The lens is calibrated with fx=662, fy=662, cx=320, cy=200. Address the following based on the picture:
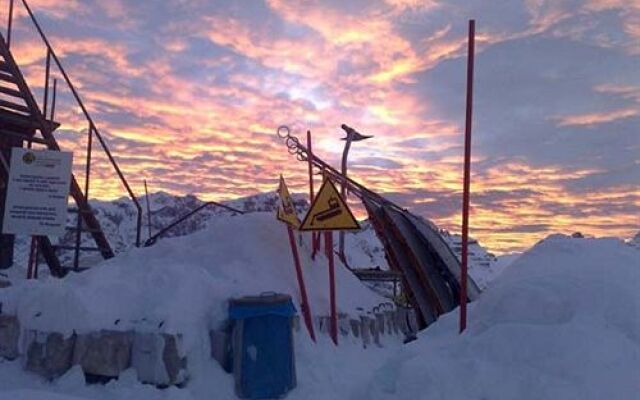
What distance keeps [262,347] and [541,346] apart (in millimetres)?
3764

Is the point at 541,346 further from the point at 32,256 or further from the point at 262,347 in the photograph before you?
the point at 32,256

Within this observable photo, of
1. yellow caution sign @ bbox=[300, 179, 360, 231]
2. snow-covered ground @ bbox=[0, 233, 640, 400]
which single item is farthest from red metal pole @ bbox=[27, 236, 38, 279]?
yellow caution sign @ bbox=[300, 179, 360, 231]

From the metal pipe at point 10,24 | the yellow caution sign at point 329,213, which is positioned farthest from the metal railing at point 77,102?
the yellow caution sign at point 329,213

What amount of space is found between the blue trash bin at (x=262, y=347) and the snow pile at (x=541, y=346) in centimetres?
209

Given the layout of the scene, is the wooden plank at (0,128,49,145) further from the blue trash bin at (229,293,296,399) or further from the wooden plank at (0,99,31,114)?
the blue trash bin at (229,293,296,399)

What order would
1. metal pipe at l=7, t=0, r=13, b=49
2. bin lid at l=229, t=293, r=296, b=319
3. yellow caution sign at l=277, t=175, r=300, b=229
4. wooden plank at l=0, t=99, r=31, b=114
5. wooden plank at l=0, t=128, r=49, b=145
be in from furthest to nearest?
metal pipe at l=7, t=0, r=13, b=49 < wooden plank at l=0, t=128, r=49, b=145 < wooden plank at l=0, t=99, r=31, b=114 < yellow caution sign at l=277, t=175, r=300, b=229 < bin lid at l=229, t=293, r=296, b=319

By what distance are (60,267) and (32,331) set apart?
19.7ft

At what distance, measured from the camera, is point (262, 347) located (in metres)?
8.12

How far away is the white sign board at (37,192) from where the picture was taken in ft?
36.6

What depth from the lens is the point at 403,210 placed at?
1416 centimetres

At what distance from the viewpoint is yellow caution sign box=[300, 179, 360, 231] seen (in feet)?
30.7

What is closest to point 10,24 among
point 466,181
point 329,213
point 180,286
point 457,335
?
point 180,286

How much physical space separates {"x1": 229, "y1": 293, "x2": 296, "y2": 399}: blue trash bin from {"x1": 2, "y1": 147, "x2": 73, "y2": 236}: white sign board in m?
4.74

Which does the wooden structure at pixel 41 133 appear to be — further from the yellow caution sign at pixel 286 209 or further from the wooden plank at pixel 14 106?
the yellow caution sign at pixel 286 209
